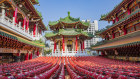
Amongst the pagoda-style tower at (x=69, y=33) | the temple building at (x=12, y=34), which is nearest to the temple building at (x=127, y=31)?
the pagoda-style tower at (x=69, y=33)

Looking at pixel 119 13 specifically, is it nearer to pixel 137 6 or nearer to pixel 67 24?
pixel 137 6

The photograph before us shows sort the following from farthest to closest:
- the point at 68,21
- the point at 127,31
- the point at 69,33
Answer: the point at 68,21 → the point at 69,33 → the point at 127,31

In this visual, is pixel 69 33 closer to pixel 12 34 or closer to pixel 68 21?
pixel 68 21

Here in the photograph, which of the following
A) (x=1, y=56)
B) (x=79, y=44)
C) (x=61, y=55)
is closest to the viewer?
(x=1, y=56)

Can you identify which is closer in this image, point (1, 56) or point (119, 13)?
point (1, 56)

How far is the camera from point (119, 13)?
15.6m

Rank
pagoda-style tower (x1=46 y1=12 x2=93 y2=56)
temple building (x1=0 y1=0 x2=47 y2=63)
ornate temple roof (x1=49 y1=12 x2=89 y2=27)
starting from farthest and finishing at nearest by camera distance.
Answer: ornate temple roof (x1=49 y1=12 x2=89 y2=27) < pagoda-style tower (x1=46 y1=12 x2=93 y2=56) < temple building (x1=0 y1=0 x2=47 y2=63)

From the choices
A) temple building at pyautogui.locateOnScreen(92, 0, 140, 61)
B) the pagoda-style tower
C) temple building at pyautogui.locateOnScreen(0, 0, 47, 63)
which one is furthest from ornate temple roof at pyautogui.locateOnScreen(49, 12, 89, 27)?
temple building at pyautogui.locateOnScreen(92, 0, 140, 61)

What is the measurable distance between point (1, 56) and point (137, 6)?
16.7 m

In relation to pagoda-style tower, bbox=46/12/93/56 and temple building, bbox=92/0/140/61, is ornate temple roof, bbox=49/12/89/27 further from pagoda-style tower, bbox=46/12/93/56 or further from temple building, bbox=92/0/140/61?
temple building, bbox=92/0/140/61

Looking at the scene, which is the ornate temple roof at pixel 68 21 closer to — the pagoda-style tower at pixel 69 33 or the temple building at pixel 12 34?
the pagoda-style tower at pixel 69 33

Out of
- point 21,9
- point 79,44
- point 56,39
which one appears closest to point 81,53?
point 79,44

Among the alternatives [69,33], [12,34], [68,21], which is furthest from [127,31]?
[12,34]

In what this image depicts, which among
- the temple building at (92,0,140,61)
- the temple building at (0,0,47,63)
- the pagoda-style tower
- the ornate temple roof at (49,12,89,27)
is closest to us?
the temple building at (0,0,47,63)
